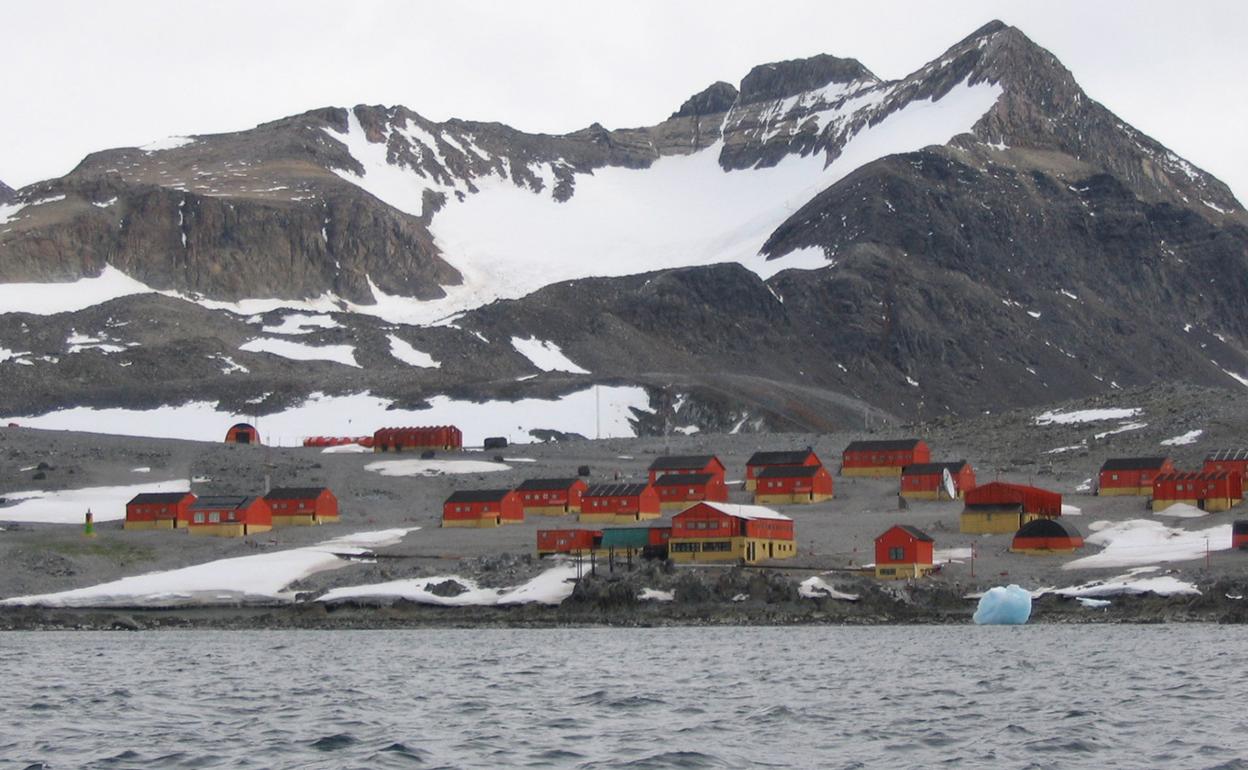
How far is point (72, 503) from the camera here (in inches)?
4523

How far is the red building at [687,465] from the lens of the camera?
120 metres

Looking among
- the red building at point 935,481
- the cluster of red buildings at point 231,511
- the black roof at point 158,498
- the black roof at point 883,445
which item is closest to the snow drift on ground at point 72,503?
the black roof at point 158,498

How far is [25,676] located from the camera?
54.8m

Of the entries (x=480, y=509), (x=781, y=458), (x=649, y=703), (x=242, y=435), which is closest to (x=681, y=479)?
(x=781, y=458)

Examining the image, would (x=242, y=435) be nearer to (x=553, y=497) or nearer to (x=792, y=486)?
(x=553, y=497)

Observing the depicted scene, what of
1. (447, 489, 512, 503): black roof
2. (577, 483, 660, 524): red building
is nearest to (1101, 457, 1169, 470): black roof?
(577, 483, 660, 524): red building

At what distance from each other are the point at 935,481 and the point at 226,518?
4264cm

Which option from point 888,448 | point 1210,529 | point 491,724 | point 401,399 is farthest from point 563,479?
point 491,724

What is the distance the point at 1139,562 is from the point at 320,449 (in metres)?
75.2

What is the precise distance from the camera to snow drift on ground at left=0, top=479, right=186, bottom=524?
363ft

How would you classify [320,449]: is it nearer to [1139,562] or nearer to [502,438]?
[502,438]

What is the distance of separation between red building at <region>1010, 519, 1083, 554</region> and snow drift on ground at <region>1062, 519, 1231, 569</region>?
1.62m

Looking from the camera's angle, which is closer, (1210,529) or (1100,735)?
(1100,735)

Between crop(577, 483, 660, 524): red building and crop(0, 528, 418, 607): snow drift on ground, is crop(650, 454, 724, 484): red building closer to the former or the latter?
crop(577, 483, 660, 524): red building
